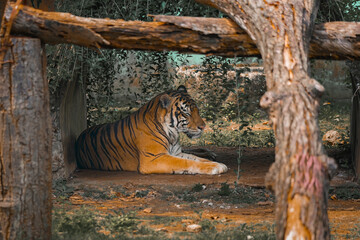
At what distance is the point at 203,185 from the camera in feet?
20.7

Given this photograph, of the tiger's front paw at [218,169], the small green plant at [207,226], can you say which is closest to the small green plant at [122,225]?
the small green plant at [207,226]

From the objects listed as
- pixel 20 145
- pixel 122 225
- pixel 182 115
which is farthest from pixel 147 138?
pixel 20 145

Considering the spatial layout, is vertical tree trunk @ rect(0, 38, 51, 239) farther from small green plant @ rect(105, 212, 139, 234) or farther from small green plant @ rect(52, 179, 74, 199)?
small green plant @ rect(52, 179, 74, 199)

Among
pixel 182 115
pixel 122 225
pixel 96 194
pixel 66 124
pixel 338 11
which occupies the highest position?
pixel 338 11

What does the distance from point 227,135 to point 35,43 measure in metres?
6.79

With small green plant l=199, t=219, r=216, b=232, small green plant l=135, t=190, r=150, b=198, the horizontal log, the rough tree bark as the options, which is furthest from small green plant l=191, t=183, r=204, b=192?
the rough tree bark

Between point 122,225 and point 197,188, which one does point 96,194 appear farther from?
point 122,225

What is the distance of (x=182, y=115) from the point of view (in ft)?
23.6

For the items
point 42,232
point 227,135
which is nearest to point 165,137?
point 227,135

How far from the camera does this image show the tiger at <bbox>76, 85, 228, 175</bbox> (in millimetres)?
7094

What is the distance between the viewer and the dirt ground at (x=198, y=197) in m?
4.88

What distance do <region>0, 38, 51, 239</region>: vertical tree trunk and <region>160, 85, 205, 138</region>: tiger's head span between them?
3732 mm

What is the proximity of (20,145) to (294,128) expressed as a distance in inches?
69.4

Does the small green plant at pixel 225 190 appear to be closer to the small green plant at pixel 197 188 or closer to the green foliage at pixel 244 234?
the small green plant at pixel 197 188
